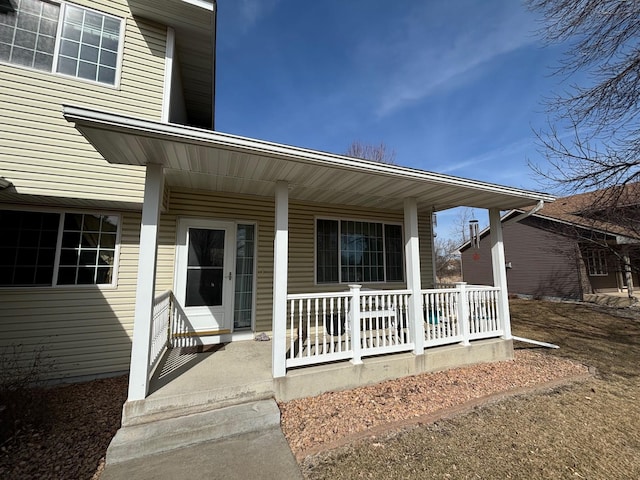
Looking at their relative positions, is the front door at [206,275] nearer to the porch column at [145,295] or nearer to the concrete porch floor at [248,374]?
the concrete porch floor at [248,374]

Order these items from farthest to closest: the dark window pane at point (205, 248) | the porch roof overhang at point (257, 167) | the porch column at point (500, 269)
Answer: the porch column at point (500, 269), the dark window pane at point (205, 248), the porch roof overhang at point (257, 167)

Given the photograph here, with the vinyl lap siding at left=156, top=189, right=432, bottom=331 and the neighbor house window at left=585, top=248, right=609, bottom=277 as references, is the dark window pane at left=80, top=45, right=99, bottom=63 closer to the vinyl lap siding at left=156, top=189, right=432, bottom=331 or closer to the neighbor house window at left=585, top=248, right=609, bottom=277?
the vinyl lap siding at left=156, top=189, right=432, bottom=331

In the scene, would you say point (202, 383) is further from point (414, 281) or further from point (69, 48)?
point (69, 48)

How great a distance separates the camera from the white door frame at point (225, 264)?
4.61 meters

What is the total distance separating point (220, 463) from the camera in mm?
2307

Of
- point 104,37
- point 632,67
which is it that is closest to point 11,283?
point 104,37

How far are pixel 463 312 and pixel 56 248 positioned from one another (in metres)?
6.73

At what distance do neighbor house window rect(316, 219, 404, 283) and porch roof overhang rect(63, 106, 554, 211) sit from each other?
98 cm

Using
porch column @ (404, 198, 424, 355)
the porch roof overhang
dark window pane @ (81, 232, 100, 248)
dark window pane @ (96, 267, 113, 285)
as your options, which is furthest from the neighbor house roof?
dark window pane @ (81, 232, 100, 248)

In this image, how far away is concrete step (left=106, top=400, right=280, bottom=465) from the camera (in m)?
2.42

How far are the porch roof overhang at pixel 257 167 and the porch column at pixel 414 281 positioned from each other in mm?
362

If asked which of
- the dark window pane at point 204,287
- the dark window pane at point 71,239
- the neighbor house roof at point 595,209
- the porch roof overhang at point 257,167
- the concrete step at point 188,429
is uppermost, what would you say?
the neighbor house roof at point 595,209

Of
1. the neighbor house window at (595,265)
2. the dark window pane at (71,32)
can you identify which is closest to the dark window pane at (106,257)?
the dark window pane at (71,32)

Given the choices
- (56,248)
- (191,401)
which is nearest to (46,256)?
(56,248)
